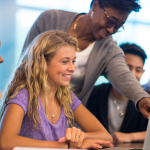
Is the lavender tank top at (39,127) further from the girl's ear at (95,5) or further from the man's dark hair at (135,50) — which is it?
the man's dark hair at (135,50)

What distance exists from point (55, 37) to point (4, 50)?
1.79 ft

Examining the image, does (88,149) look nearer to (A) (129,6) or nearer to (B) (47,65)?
(B) (47,65)

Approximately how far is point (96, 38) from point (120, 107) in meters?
0.64

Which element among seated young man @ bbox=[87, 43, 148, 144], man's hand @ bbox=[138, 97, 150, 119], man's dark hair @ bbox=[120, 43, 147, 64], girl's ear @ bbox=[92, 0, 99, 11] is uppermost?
girl's ear @ bbox=[92, 0, 99, 11]

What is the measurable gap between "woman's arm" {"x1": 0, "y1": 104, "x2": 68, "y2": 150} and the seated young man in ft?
2.57

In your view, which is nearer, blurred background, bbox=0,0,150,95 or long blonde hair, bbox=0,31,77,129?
long blonde hair, bbox=0,31,77,129

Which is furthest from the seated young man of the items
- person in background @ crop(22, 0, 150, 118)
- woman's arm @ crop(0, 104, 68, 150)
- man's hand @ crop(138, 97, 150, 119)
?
woman's arm @ crop(0, 104, 68, 150)

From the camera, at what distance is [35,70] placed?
3.24ft

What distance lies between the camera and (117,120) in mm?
1544

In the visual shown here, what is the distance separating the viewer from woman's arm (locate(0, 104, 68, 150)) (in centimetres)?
78

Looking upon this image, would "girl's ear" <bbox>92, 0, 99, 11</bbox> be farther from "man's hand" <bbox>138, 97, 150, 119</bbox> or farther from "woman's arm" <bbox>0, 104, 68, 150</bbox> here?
"woman's arm" <bbox>0, 104, 68, 150</bbox>

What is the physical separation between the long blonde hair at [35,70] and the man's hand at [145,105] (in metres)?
0.38

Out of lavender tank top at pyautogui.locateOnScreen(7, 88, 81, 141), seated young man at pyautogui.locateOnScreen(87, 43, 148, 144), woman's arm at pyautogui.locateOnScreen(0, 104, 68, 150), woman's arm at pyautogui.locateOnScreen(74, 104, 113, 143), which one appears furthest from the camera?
seated young man at pyautogui.locateOnScreen(87, 43, 148, 144)

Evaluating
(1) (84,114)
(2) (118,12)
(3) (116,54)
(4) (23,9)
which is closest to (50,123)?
(1) (84,114)
